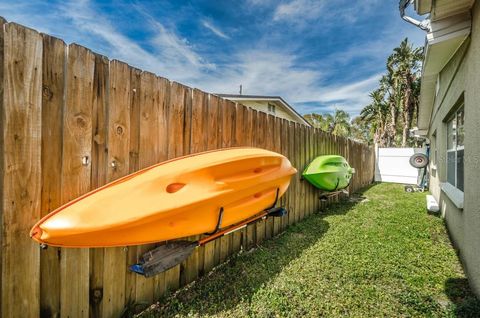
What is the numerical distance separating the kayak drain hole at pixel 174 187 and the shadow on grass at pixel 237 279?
0.96 m

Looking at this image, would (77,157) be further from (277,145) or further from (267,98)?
(267,98)

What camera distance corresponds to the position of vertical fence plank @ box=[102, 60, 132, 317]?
1.63 metres

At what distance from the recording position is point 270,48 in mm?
10461

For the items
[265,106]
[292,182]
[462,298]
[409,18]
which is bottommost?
[462,298]

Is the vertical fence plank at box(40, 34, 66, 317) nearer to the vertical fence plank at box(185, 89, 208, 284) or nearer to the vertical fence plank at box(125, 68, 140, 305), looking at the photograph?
the vertical fence plank at box(125, 68, 140, 305)

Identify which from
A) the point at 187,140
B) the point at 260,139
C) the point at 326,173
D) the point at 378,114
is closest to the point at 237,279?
the point at 187,140

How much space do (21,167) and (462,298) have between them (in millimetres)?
3419

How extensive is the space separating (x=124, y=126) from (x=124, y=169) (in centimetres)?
32

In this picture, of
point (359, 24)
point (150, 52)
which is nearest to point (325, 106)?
point (359, 24)

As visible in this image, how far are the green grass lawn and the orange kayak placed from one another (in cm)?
62

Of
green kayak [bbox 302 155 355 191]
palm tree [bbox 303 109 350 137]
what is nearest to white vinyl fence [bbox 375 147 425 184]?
green kayak [bbox 302 155 355 191]

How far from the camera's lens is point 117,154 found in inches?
66.3

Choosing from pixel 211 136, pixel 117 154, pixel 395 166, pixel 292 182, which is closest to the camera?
pixel 117 154

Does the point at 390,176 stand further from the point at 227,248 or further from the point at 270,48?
the point at 227,248
